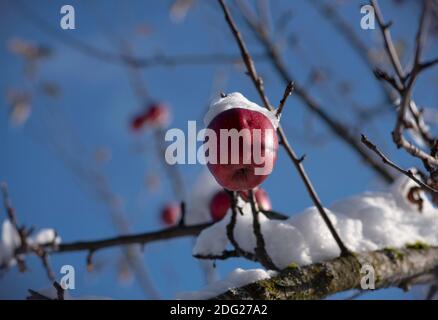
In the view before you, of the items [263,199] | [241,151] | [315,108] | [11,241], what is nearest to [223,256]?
[241,151]

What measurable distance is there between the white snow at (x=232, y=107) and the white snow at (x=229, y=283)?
328 mm

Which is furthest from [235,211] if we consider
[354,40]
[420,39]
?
[354,40]

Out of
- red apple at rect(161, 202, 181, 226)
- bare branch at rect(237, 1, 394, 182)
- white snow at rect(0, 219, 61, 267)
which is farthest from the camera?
red apple at rect(161, 202, 181, 226)

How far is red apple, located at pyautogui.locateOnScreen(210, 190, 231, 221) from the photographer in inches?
73.4

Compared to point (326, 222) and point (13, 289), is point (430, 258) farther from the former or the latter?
point (13, 289)

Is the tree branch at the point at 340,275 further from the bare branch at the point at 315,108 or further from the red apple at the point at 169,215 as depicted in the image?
the red apple at the point at 169,215

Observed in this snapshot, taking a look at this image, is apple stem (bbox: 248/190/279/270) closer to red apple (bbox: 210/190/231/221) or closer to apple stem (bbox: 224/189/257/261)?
apple stem (bbox: 224/189/257/261)

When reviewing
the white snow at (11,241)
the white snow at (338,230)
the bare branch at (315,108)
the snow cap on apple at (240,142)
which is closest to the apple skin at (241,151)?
the snow cap on apple at (240,142)

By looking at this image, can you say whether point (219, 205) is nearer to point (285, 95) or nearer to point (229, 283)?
point (229, 283)

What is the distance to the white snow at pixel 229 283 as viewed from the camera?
3.49 feet

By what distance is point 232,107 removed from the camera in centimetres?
107

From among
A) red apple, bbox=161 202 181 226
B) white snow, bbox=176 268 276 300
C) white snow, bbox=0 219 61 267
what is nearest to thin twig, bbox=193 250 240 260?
white snow, bbox=176 268 276 300

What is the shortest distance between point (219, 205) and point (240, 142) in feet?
2.82

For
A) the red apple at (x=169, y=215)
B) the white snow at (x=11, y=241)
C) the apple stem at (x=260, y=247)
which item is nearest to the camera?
the apple stem at (x=260, y=247)
